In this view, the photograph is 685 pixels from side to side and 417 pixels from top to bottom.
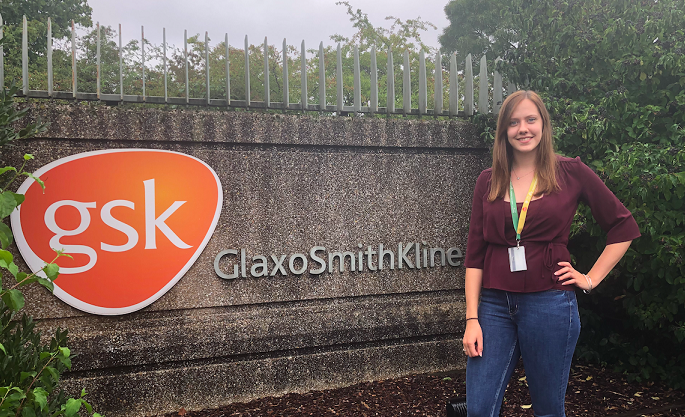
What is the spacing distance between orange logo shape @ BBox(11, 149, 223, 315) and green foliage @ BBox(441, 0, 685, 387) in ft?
9.41

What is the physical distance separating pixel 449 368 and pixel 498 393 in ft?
7.87

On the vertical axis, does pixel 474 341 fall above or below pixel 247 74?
below

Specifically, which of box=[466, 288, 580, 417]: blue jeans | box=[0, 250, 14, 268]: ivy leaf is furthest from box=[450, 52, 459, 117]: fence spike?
box=[0, 250, 14, 268]: ivy leaf

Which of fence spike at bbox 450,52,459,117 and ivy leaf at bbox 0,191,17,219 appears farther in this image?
fence spike at bbox 450,52,459,117

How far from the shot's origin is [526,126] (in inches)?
80.0

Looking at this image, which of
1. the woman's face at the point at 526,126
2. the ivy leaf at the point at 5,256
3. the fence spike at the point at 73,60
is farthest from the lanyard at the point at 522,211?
the fence spike at the point at 73,60

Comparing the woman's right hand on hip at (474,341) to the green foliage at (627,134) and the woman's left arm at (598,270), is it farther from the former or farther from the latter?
the green foliage at (627,134)

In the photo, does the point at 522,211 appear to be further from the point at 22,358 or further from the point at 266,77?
the point at 266,77

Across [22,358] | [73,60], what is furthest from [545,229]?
[73,60]

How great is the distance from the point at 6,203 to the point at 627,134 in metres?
3.88

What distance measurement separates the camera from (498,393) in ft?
6.39

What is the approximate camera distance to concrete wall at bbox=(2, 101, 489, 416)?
140 inches

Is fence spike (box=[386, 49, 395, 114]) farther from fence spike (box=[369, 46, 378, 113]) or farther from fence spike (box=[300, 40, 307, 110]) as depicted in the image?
fence spike (box=[300, 40, 307, 110])

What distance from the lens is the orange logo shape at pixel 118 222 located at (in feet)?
11.2
